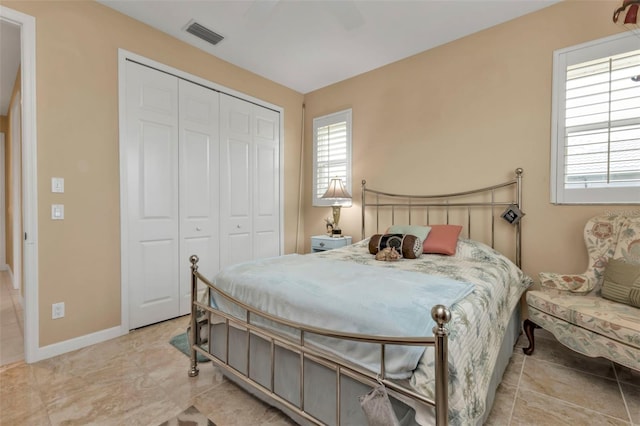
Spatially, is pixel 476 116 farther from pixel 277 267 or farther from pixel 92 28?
pixel 92 28

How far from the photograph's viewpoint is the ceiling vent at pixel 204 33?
2.77 metres

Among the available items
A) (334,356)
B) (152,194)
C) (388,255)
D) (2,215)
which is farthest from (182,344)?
(2,215)

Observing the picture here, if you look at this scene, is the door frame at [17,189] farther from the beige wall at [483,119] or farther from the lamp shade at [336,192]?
the beige wall at [483,119]

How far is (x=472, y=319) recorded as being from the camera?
1.27 meters

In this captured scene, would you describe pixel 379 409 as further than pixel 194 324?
No

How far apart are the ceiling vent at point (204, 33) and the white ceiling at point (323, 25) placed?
5 centimetres

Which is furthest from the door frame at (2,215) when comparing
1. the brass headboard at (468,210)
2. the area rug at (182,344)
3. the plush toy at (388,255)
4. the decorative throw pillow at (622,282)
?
the decorative throw pillow at (622,282)

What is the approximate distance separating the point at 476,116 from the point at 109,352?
383 cm

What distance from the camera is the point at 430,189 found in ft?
10.4

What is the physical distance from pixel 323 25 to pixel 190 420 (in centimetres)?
321

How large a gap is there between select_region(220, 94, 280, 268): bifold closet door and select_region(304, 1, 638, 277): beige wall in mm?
1123

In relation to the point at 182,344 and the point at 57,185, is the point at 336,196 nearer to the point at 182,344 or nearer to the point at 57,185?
the point at 182,344

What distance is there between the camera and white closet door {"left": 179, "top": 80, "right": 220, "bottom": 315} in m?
3.02

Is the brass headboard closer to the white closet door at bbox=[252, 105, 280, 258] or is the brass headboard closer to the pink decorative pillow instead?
the pink decorative pillow
